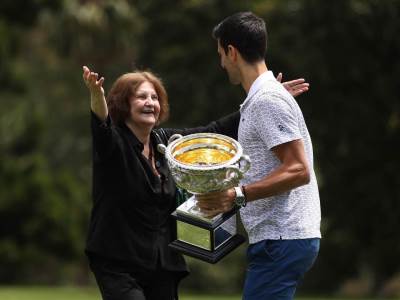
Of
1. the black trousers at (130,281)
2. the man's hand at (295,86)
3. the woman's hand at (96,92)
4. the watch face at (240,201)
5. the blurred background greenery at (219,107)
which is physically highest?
the woman's hand at (96,92)

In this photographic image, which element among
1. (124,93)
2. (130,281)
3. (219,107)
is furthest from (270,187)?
(219,107)

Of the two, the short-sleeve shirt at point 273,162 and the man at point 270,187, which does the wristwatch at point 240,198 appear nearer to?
the man at point 270,187

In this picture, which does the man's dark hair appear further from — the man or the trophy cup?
the trophy cup

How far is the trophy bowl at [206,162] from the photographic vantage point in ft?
14.9

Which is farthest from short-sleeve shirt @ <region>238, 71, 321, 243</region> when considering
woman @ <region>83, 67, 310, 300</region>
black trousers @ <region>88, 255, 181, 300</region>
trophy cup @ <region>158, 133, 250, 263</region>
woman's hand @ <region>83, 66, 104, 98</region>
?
black trousers @ <region>88, 255, 181, 300</region>

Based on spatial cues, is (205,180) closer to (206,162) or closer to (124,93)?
(206,162)

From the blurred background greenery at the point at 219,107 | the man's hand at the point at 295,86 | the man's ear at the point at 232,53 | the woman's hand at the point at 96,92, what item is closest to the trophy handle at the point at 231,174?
the man's ear at the point at 232,53

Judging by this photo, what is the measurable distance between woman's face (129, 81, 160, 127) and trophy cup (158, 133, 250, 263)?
0.68 meters

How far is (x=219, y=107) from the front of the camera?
74.8ft

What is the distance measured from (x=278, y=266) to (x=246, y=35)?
3.47 feet

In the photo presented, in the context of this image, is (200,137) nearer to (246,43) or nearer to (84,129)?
(246,43)

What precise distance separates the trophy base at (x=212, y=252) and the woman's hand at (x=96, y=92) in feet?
2.60

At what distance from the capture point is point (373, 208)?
2242cm

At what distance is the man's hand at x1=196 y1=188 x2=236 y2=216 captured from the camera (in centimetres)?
462
